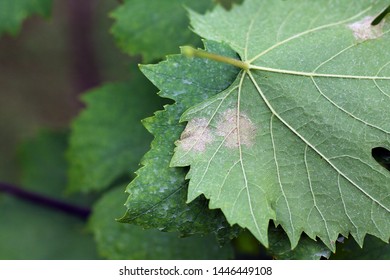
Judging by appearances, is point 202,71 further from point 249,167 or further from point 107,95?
point 107,95

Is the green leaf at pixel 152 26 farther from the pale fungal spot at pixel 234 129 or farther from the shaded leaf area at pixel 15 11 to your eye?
the pale fungal spot at pixel 234 129

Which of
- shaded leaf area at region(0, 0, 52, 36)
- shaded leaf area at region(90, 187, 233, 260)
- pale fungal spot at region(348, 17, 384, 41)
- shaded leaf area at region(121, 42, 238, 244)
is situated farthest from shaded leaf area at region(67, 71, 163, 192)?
pale fungal spot at region(348, 17, 384, 41)

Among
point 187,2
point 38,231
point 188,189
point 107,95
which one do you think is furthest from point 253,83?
point 38,231

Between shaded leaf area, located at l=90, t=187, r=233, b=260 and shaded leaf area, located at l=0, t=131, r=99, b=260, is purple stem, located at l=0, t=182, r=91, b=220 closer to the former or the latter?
shaded leaf area, located at l=0, t=131, r=99, b=260

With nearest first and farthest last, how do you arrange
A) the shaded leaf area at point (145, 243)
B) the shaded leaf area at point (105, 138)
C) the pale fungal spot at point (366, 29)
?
the pale fungal spot at point (366, 29)
the shaded leaf area at point (145, 243)
the shaded leaf area at point (105, 138)

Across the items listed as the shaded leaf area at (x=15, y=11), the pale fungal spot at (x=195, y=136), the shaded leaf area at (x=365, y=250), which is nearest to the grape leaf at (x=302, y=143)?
the pale fungal spot at (x=195, y=136)

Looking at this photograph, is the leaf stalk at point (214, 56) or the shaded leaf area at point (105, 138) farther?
the shaded leaf area at point (105, 138)

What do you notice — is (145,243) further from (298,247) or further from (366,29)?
(366,29)
